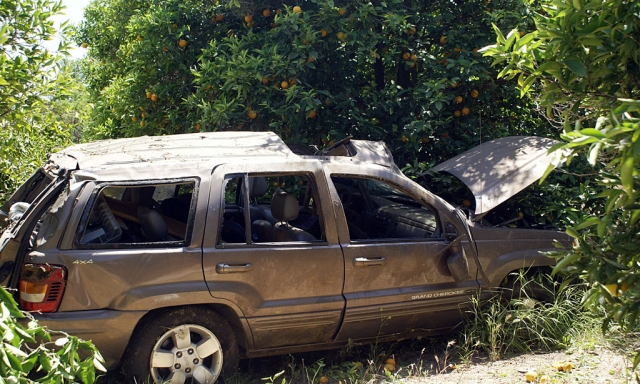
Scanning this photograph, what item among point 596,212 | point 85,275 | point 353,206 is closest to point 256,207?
point 353,206

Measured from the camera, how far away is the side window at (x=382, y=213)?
538cm

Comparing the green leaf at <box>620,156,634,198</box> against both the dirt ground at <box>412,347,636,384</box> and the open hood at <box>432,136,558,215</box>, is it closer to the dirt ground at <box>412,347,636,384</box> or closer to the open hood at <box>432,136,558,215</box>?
the dirt ground at <box>412,347,636,384</box>

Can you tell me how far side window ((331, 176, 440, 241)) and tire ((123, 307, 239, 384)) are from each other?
4.50ft

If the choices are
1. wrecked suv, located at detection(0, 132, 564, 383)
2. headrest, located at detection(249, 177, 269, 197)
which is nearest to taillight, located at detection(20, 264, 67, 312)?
wrecked suv, located at detection(0, 132, 564, 383)

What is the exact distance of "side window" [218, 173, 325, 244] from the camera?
15.2 feet

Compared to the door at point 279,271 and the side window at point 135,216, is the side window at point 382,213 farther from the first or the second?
the side window at point 135,216

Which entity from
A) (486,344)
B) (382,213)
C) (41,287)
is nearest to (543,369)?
(486,344)

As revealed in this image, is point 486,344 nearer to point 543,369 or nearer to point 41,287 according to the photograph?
point 543,369

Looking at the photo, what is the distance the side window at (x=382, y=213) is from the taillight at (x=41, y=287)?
2.23 m

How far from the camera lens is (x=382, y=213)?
579 cm

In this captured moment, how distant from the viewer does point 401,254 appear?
4.89 m

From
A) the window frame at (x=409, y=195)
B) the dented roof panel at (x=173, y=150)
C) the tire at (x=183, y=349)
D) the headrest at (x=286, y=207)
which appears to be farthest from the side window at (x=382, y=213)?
the tire at (x=183, y=349)

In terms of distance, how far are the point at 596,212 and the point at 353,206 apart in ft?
7.98

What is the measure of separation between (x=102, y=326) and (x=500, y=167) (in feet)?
11.2
